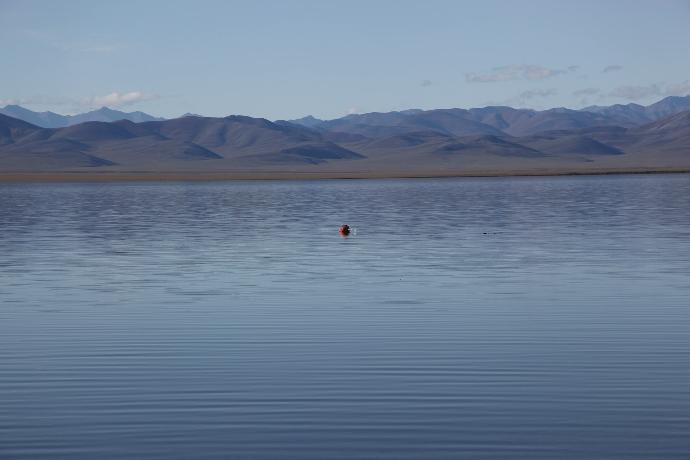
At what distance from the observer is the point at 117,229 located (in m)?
50.3

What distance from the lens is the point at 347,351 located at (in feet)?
59.5

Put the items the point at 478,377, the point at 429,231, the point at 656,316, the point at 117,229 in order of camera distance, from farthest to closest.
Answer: the point at 117,229 < the point at 429,231 < the point at 656,316 < the point at 478,377

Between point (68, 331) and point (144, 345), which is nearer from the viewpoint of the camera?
point (144, 345)

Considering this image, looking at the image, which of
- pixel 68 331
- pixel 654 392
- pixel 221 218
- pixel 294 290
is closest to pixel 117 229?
pixel 221 218

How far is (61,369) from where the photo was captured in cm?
1694

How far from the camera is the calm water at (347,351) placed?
42.6 ft

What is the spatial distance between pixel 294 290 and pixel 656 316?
851 centimetres

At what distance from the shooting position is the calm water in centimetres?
1298

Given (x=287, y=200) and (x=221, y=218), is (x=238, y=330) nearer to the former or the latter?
(x=221, y=218)

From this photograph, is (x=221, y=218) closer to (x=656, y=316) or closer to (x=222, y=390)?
(x=656, y=316)

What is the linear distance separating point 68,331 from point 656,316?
10926 millimetres

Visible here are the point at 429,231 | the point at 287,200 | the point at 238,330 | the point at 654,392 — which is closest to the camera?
the point at 654,392

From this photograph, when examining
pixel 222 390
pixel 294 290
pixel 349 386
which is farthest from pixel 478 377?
pixel 294 290

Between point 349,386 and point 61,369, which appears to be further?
point 61,369
